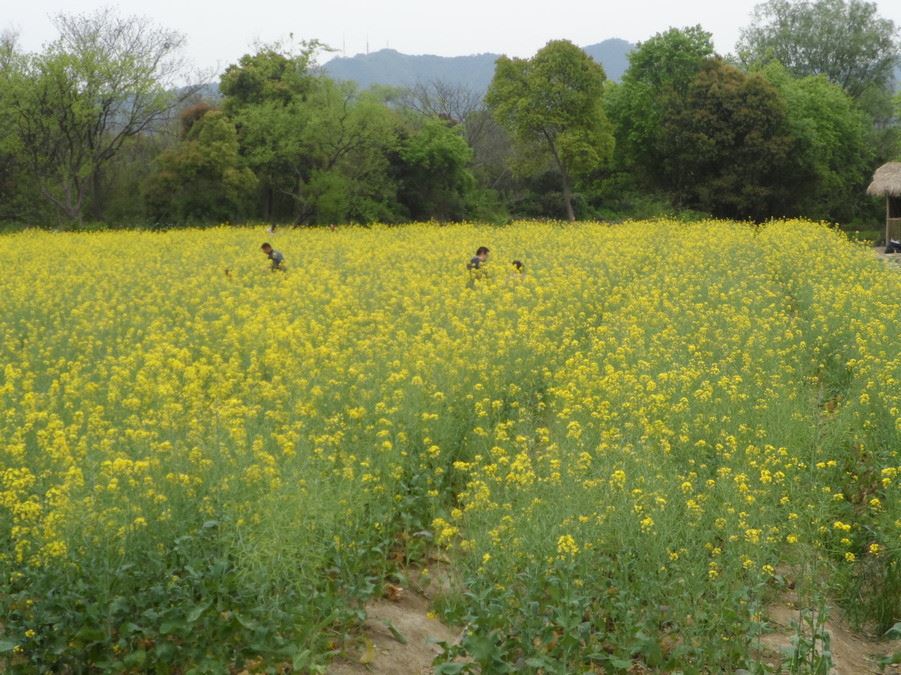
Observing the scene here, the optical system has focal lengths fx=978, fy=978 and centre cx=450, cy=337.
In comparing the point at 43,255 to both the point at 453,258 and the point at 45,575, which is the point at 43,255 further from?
the point at 45,575

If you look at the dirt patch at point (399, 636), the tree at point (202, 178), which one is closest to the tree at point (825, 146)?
the tree at point (202, 178)

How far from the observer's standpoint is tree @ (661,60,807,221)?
4141cm

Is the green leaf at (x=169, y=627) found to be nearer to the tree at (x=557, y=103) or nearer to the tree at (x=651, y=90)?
the tree at (x=557, y=103)

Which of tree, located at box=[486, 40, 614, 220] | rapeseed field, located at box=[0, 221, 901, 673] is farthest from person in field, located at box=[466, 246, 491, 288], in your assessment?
tree, located at box=[486, 40, 614, 220]

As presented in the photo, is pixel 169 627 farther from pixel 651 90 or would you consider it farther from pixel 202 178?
pixel 651 90

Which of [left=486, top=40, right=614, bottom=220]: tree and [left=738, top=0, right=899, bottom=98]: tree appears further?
[left=738, top=0, right=899, bottom=98]: tree

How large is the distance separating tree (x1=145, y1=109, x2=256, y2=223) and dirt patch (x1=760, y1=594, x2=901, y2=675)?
104 ft

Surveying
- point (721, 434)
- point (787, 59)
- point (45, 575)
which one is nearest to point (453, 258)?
point (721, 434)

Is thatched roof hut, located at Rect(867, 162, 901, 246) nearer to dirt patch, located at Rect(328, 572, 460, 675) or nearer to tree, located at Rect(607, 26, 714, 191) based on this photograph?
tree, located at Rect(607, 26, 714, 191)

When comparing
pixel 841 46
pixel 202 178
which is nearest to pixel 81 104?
pixel 202 178

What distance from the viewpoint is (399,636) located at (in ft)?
18.9

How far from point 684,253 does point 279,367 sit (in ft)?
42.2

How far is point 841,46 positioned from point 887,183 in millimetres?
35332

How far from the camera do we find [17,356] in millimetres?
10766
